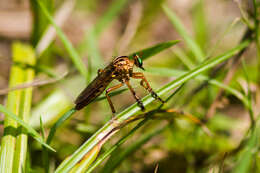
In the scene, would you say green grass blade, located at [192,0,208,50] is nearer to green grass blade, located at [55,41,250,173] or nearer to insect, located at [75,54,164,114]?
insect, located at [75,54,164,114]

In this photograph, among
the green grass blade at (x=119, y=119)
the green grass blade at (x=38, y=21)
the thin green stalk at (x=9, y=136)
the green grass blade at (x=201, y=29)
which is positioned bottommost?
the green grass blade at (x=119, y=119)

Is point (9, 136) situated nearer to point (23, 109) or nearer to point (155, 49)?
point (23, 109)

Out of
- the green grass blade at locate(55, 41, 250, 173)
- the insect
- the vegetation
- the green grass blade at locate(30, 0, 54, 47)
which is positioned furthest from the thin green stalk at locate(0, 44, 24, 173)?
the green grass blade at locate(30, 0, 54, 47)

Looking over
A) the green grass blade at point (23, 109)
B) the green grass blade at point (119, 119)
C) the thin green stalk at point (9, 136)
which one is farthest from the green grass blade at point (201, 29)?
the thin green stalk at point (9, 136)

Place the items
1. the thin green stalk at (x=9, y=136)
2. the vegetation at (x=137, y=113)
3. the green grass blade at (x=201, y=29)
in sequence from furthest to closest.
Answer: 1. the green grass blade at (x=201, y=29)
2. the vegetation at (x=137, y=113)
3. the thin green stalk at (x=9, y=136)

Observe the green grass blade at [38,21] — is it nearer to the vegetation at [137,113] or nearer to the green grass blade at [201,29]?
the vegetation at [137,113]

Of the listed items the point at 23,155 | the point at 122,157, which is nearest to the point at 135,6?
the point at 122,157

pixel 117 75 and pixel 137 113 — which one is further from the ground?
pixel 117 75

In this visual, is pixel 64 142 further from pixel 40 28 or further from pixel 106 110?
pixel 40 28

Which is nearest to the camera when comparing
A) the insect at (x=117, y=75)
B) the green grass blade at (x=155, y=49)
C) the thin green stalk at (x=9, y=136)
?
the thin green stalk at (x=9, y=136)

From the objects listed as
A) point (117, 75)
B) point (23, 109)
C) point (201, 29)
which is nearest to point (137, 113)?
point (117, 75)
